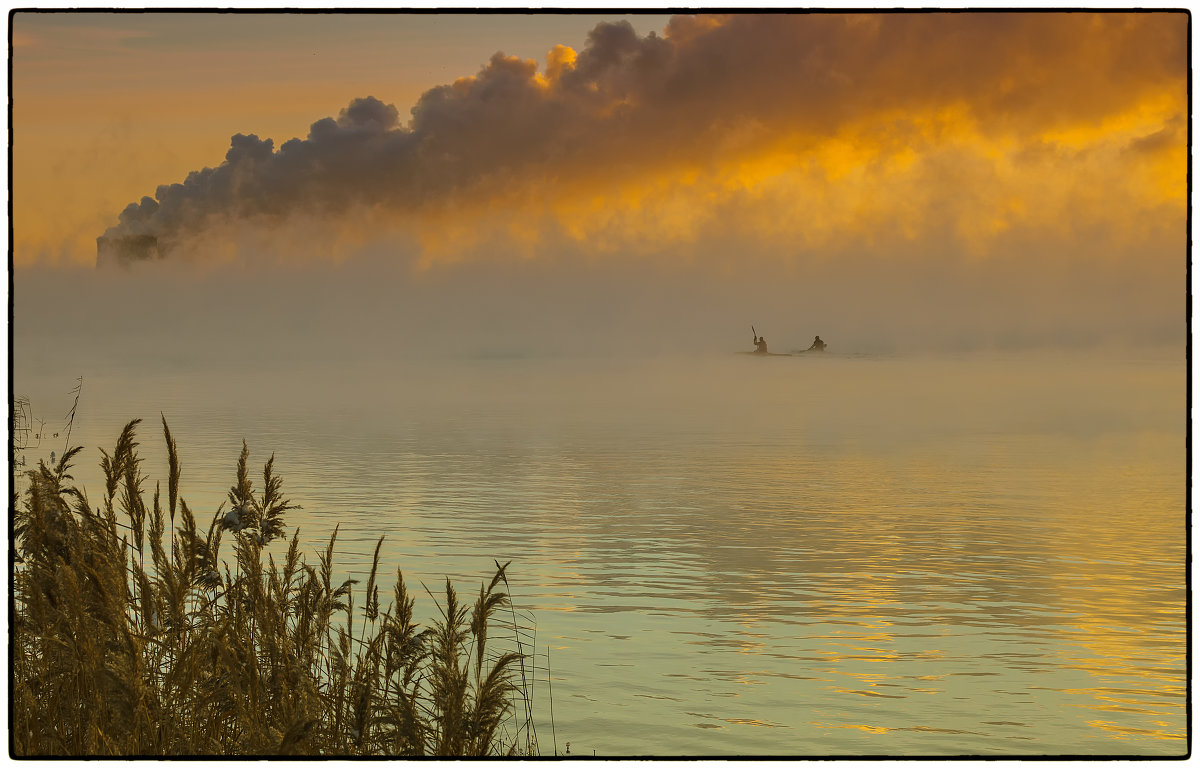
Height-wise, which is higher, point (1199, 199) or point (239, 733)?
point (1199, 199)

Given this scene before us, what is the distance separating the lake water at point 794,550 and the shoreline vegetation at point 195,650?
90.5 inches

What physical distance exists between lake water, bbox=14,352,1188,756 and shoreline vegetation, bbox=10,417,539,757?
90.5 inches

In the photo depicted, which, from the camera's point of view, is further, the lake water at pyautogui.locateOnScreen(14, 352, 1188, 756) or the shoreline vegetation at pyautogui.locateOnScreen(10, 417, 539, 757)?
the lake water at pyautogui.locateOnScreen(14, 352, 1188, 756)

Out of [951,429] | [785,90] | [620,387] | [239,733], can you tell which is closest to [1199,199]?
[239,733]

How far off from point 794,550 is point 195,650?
10179mm

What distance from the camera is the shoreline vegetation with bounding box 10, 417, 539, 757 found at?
3.48 metres

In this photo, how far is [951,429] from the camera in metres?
30.2

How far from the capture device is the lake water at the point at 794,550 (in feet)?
22.9

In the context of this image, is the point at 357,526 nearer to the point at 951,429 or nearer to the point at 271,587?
the point at 271,587

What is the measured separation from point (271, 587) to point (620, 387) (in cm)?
5052

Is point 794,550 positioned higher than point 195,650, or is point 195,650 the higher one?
point 195,650

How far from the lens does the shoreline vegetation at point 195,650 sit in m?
3.48

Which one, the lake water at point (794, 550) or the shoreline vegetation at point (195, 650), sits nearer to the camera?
the shoreline vegetation at point (195, 650)

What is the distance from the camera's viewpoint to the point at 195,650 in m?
3.50
